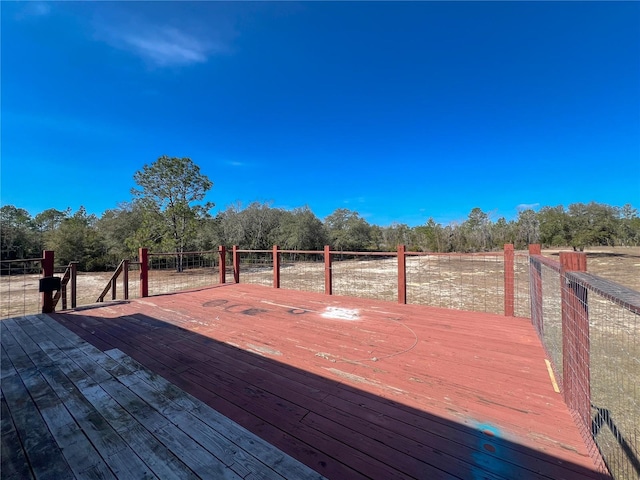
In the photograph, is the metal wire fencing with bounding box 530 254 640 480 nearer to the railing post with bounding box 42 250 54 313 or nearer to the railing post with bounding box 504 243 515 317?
the railing post with bounding box 504 243 515 317

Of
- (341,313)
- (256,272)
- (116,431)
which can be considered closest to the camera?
(116,431)

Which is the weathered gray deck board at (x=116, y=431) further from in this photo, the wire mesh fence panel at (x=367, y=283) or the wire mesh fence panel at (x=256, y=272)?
the wire mesh fence panel at (x=367, y=283)

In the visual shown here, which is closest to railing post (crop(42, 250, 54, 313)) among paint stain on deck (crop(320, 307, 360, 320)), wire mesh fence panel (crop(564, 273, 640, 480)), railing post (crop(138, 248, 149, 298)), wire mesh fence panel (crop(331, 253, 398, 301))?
railing post (crop(138, 248, 149, 298))

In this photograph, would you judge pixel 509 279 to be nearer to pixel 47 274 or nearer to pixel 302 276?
pixel 47 274

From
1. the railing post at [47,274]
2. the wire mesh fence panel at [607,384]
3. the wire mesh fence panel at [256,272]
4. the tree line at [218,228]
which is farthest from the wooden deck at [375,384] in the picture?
the tree line at [218,228]

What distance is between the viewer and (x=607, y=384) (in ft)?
10.0

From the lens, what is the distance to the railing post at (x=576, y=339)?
1344mm

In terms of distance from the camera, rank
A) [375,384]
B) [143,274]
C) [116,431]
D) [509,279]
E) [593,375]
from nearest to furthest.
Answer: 1. [116,431]
2. [375,384]
3. [593,375]
4. [509,279]
5. [143,274]

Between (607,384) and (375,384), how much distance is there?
10.8ft

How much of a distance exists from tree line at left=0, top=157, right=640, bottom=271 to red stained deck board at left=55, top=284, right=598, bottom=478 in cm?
1276

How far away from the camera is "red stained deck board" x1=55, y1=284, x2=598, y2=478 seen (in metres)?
1.20

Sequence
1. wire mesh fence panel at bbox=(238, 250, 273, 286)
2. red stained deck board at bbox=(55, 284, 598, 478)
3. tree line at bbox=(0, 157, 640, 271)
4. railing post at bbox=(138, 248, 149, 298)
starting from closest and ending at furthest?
red stained deck board at bbox=(55, 284, 598, 478) < railing post at bbox=(138, 248, 149, 298) < wire mesh fence panel at bbox=(238, 250, 273, 286) < tree line at bbox=(0, 157, 640, 271)

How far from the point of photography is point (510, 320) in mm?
3209

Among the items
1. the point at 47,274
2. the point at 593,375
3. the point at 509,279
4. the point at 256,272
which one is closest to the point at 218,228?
the point at 256,272
